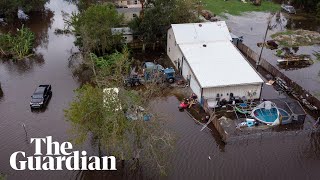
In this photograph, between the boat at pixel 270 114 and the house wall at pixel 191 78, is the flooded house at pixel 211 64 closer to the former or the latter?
the house wall at pixel 191 78

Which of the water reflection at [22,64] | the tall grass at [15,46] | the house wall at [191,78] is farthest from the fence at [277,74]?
the tall grass at [15,46]

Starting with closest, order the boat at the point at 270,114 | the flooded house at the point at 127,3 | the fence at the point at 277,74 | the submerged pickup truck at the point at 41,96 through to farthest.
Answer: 1. the boat at the point at 270,114
2. the submerged pickup truck at the point at 41,96
3. the fence at the point at 277,74
4. the flooded house at the point at 127,3

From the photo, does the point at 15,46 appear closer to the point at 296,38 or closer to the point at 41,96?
the point at 41,96

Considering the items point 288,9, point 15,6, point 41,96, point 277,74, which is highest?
point 15,6

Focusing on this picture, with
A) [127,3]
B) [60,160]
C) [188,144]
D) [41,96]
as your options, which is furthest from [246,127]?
[127,3]

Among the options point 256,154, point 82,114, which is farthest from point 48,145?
point 256,154

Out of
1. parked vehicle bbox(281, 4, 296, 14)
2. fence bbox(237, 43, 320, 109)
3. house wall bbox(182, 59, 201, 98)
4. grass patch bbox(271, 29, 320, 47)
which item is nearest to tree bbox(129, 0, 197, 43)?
house wall bbox(182, 59, 201, 98)
